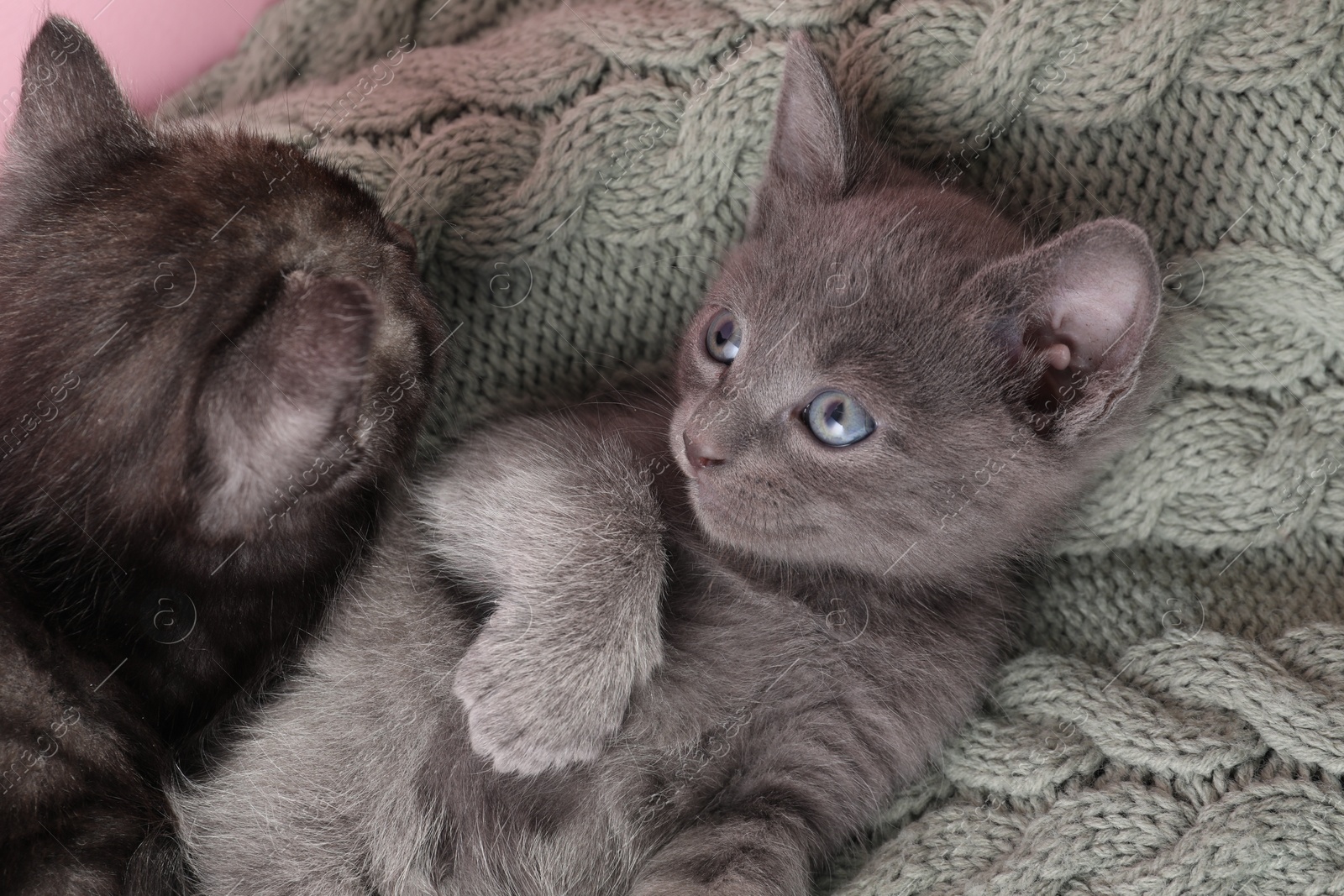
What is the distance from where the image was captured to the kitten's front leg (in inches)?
61.0

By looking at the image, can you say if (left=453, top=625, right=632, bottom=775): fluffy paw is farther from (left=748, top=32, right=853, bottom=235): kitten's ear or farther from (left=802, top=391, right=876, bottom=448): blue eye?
(left=748, top=32, right=853, bottom=235): kitten's ear

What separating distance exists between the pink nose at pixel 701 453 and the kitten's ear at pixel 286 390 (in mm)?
475

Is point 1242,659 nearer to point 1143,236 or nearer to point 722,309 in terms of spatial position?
point 1143,236

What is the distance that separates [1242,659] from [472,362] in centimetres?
141

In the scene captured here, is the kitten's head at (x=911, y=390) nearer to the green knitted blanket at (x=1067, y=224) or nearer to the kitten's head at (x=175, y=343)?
the green knitted blanket at (x=1067, y=224)

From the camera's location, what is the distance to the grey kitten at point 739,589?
154 cm

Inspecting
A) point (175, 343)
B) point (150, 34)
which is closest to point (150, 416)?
point (175, 343)

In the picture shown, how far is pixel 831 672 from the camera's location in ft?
5.49

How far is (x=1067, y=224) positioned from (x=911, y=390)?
539mm

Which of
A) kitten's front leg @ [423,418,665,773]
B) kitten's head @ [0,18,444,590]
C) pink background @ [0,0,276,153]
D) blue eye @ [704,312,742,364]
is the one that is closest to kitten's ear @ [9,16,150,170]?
kitten's head @ [0,18,444,590]

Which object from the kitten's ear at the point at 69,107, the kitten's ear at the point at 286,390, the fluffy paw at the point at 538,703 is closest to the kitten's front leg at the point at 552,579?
the fluffy paw at the point at 538,703

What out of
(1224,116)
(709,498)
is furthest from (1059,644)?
(1224,116)

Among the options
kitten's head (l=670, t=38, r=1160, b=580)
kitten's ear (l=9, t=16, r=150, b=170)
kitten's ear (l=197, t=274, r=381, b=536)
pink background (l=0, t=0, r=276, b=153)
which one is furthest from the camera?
pink background (l=0, t=0, r=276, b=153)

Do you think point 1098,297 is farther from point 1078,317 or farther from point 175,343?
point 175,343
